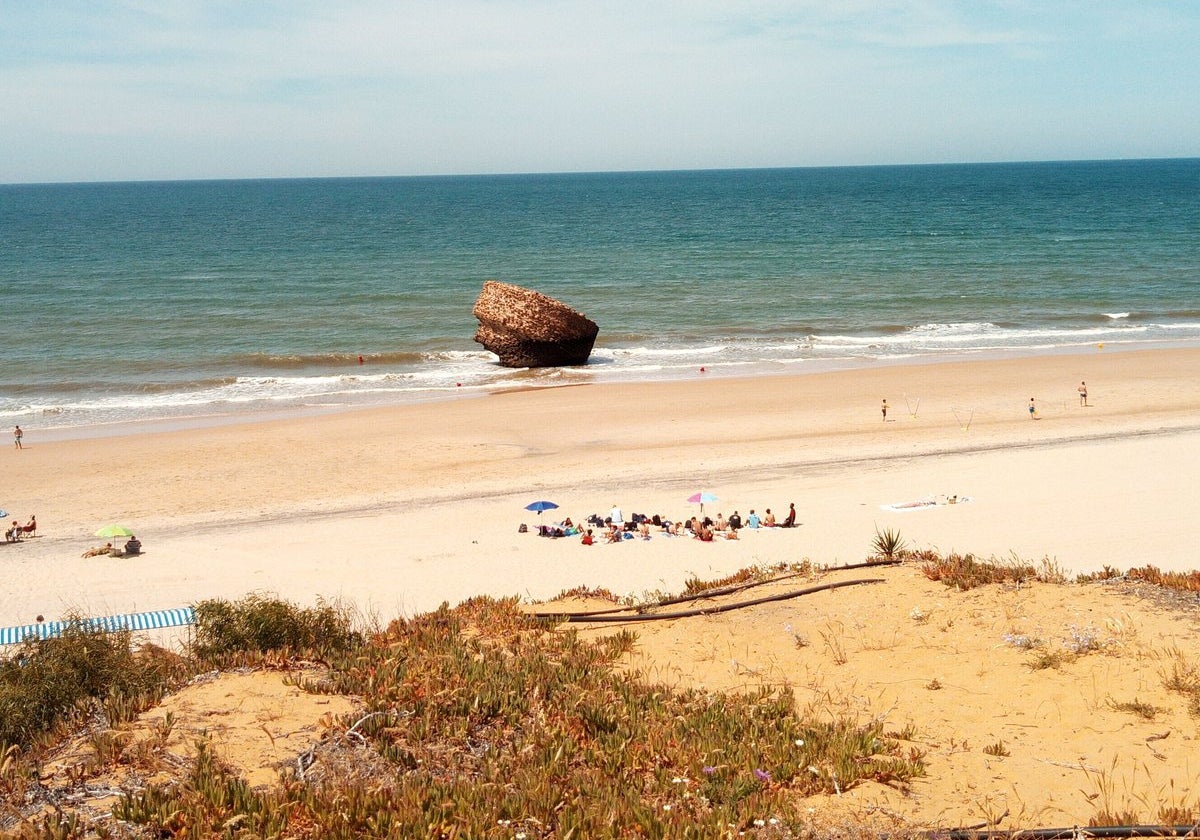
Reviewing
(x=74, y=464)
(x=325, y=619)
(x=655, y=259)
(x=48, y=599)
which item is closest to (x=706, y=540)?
(x=325, y=619)

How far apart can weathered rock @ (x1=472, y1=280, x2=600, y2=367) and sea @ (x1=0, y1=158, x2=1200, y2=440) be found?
794mm

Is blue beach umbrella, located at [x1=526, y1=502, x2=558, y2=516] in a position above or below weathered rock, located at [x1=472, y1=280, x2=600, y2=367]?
below

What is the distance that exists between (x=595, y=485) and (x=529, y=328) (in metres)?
14.0

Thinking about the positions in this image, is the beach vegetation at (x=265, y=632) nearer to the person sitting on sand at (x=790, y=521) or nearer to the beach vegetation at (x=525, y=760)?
the beach vegetation at (x=525, y=760)

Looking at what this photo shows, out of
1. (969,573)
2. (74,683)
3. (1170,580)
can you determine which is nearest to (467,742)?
(74,683)

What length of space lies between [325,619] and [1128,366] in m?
32.9

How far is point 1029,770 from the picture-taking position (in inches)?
240

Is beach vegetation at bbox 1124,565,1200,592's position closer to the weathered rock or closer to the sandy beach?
the sandy beach

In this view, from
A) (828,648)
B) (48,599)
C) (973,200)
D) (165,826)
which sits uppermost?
(973,200)

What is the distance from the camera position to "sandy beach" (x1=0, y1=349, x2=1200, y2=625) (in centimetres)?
1577

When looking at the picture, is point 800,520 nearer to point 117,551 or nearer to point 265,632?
point 265,632

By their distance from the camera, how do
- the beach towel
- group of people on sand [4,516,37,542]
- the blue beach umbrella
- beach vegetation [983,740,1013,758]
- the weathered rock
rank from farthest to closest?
the weathered rock → the blue beach umbrella → the beach towel → group of people on sand [4,516,37,542] → beach vegetation [983,740,1013,758]

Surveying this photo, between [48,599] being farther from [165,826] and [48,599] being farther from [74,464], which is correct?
[165,826]

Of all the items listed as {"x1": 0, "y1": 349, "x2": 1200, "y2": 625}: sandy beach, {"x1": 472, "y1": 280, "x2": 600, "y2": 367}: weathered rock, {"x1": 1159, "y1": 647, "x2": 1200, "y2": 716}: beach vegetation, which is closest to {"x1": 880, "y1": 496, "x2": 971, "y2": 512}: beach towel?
{"x1": 0, "y1": 349, "x2": 1200, "y2": 625}: sandy beach
